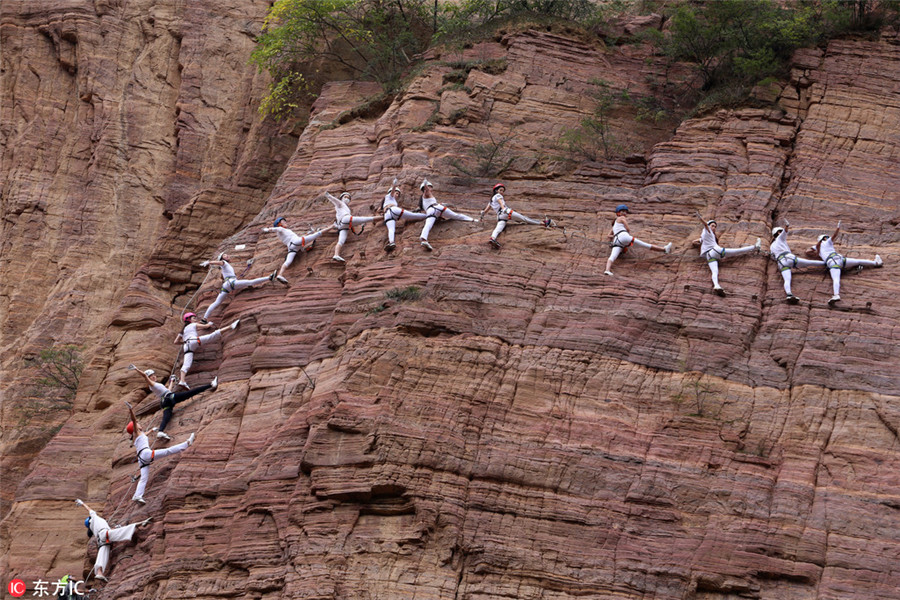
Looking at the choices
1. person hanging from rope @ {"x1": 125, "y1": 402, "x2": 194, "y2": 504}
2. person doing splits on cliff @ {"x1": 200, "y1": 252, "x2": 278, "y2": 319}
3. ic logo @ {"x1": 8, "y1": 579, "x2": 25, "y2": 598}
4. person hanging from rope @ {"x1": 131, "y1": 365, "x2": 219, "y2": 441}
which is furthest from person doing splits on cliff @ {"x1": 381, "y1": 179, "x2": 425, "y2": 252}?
ic logo @ {"x1": 8, "y1": 579, "x2": 25, "y2": 598}

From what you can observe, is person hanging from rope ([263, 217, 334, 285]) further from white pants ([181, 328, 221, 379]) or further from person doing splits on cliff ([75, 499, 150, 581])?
person doing splits on cliff ([75, 499, 150, 581])

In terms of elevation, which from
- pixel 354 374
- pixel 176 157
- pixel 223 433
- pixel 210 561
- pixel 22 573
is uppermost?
pixel 176 157

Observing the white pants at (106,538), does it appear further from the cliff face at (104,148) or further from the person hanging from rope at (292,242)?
the cliff face at (104,148)

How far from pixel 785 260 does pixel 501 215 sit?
5.48 m

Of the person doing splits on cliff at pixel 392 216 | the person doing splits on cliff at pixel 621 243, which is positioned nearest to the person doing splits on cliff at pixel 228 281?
the person doing splits on cliff at pixel 392 216

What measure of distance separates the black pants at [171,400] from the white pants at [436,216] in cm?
525

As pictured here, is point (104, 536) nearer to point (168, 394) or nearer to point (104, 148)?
point (168, 394)

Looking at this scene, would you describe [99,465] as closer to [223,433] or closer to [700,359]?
[223,433]

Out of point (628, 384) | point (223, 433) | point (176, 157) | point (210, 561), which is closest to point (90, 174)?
point (176, 157)

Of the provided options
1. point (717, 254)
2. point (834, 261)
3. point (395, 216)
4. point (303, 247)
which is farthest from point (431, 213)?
point (834, 261)

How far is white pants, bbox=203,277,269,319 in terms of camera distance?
25.5m

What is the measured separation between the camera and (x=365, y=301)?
23.7 meters

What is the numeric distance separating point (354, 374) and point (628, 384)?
489 cm

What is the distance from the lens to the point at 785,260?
2306 cm
